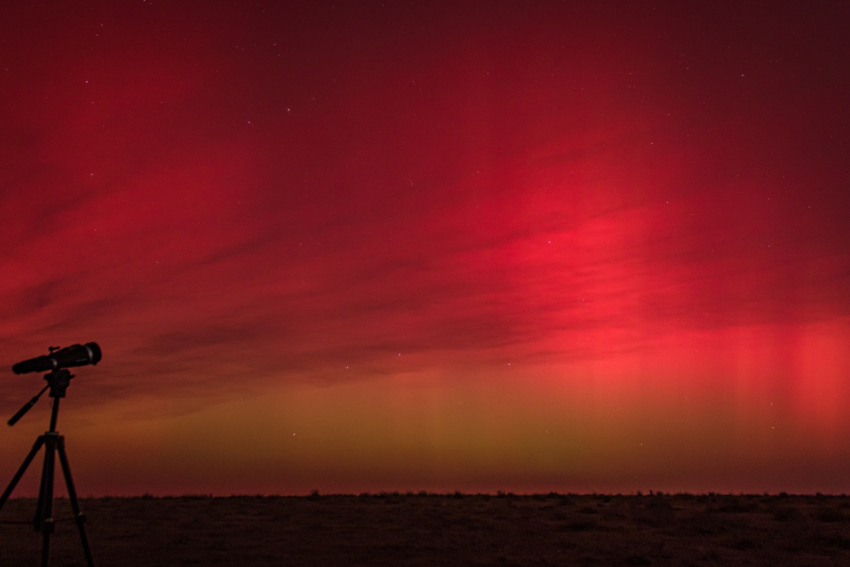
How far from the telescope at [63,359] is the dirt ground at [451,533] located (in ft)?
17.7

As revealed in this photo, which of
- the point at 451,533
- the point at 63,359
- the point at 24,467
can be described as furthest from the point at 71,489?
the point at 451,533

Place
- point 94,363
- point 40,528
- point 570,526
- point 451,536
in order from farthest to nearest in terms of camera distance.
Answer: point 570,526 < point 451,536 < point 94,363 < point 40,528

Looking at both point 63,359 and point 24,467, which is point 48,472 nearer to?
point 24,467

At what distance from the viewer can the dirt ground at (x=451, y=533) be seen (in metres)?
14.1

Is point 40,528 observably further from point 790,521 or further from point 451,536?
point 790,521

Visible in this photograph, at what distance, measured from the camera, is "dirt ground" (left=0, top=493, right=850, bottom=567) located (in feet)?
46.2

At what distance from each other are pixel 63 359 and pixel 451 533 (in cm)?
1110

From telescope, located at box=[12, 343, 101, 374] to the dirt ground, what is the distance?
5398 mm

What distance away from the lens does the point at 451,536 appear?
17234 mm

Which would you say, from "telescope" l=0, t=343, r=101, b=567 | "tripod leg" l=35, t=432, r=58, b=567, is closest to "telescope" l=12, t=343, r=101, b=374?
"telescope" l=0, t=343, r=101, b=567

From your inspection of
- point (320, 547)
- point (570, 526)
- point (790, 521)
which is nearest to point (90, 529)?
point (320, 547)

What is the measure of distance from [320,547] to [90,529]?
342 inches

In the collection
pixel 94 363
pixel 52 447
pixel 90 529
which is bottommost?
pixel 90 529

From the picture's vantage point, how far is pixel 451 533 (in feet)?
58.5
